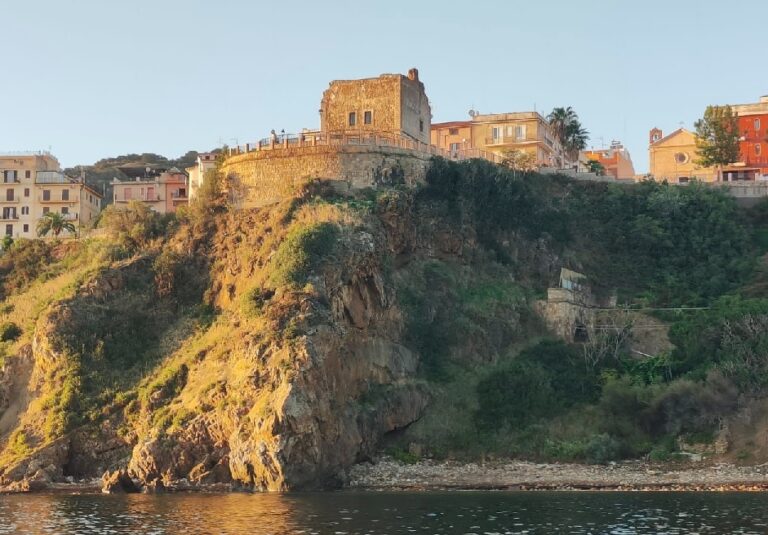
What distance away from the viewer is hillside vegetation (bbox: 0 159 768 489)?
6625 centimetres

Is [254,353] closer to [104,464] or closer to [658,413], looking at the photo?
[104,464]

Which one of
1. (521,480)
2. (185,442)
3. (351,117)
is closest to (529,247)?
(351,117)

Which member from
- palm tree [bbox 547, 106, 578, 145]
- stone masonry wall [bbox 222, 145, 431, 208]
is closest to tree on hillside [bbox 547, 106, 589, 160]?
palm tree [bbox 547, 106, 578, 145]

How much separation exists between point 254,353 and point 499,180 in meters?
21.4

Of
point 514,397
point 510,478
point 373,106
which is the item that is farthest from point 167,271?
point 510,478

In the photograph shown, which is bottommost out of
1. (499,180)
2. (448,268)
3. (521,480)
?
(521,480)

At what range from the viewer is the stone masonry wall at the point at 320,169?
79.4 meters

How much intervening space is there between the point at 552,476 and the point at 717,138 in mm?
39333

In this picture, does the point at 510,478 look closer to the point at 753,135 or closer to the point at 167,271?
the point at 167,271

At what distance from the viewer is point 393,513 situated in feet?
A: 176

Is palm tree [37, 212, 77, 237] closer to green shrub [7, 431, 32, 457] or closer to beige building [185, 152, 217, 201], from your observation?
beige building [185, 152, 217, 201]

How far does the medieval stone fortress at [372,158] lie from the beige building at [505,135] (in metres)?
0.07

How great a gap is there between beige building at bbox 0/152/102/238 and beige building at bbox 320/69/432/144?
25.7 metres

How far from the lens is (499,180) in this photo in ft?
270
